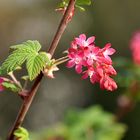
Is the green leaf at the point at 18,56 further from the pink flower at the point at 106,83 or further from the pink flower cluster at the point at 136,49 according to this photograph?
the pink flower cluster at the point at 136,49

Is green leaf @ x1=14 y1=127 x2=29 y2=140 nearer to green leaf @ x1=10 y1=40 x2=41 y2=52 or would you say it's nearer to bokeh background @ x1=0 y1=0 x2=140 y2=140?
green leaf @ x1=10 y1=40 x2=41 y2=52

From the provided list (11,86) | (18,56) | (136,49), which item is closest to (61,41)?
(136,49)

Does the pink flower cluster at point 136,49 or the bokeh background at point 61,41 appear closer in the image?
the pink flower cluster at point 136,49

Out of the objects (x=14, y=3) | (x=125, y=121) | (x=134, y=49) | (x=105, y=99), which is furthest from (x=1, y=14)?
(x=134, y=49)

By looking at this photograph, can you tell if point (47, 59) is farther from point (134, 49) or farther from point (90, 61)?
point (134, 49)

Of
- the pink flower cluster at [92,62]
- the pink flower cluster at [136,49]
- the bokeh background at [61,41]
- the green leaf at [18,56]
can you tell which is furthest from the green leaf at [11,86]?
the bokeh background at [61,41]

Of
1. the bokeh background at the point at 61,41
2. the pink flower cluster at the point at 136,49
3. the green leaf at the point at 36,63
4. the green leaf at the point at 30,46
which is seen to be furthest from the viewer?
the bokeh background at the point at 61,41
